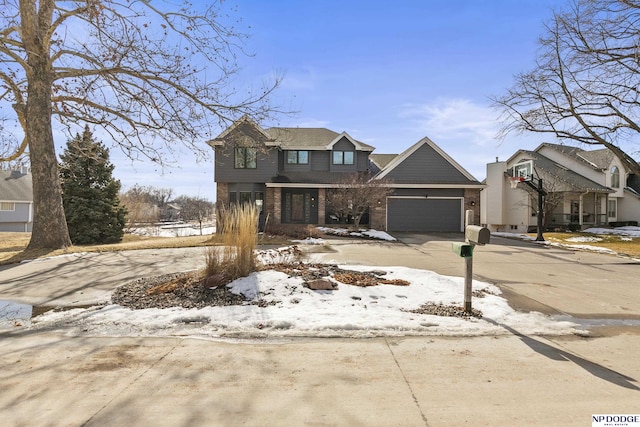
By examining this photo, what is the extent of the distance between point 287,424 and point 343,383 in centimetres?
72

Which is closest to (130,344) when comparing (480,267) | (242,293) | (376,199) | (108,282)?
(242,293)

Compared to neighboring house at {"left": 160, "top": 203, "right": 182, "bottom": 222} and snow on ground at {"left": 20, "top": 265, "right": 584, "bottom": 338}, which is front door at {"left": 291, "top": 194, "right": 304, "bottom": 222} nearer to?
snow on ground at {"left": 20, "top": 265, "right": 584, "bottom": 338}

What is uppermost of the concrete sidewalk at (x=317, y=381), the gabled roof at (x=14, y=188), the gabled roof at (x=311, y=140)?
the gabled roof at (x=311, y=140)

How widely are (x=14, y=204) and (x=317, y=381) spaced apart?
4744 centimetres

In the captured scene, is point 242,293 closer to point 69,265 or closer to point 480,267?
point 69,265

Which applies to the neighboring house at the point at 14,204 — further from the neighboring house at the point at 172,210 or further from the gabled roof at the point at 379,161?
the neighboring house at the point at 172,210

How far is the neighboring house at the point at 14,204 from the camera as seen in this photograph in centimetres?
3625

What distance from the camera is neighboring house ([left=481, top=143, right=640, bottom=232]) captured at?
1062 inches

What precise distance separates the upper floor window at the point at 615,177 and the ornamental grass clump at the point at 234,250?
37591 millimetres

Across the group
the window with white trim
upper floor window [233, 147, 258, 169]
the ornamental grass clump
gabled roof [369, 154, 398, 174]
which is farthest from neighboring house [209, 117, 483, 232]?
the window with white trim

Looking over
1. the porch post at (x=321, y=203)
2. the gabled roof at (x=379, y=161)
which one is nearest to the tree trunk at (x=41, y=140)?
the porch post at (x=321, y=203)

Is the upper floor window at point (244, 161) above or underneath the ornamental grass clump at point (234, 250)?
above

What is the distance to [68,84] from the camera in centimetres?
1198

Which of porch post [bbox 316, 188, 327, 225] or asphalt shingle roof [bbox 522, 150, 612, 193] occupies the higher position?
asphalt shingle roof [bbox 522, 150, 612, 193]
